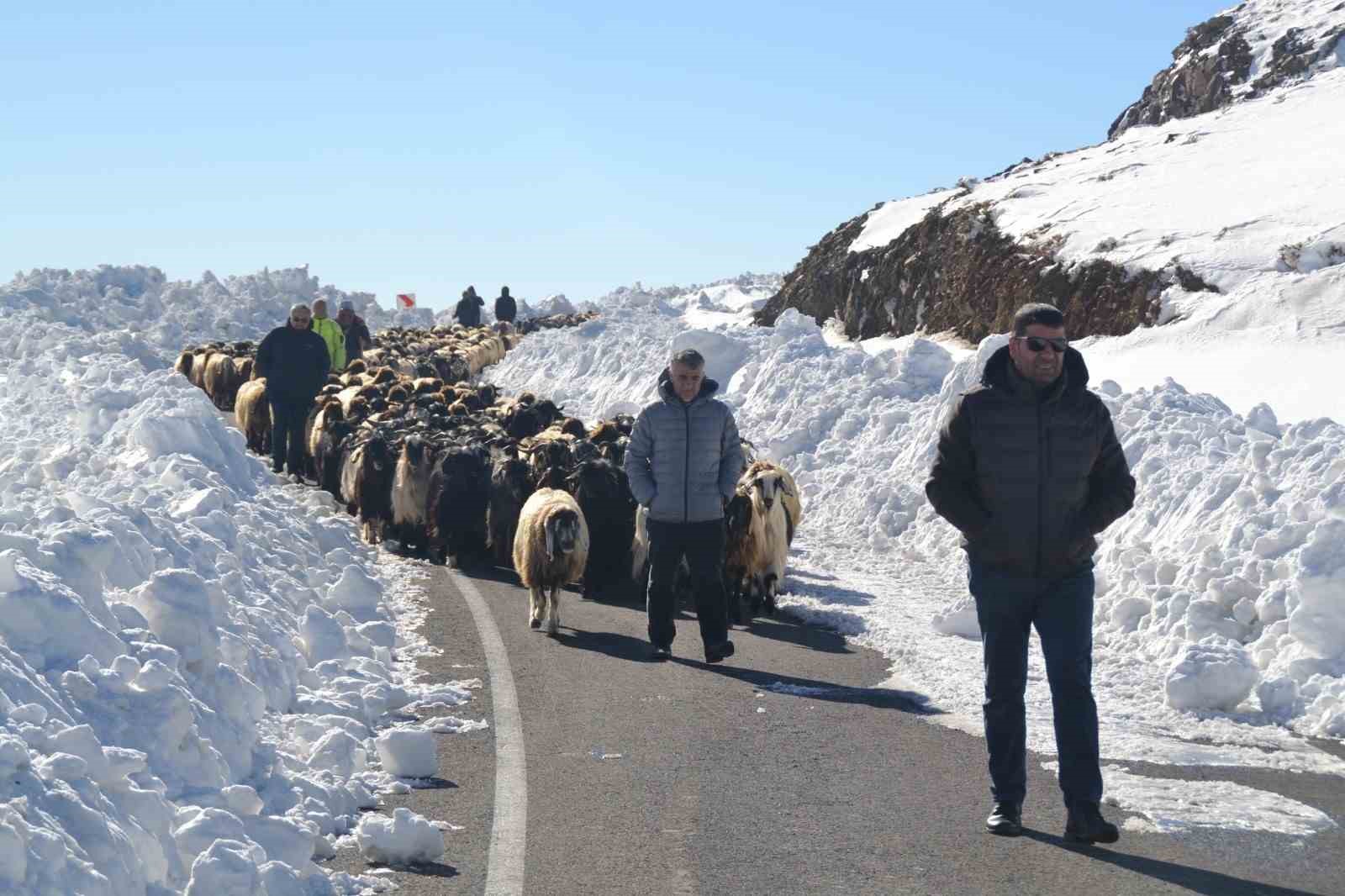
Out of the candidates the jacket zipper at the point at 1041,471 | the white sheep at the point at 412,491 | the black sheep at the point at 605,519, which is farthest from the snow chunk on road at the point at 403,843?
the white sheep at the point at 412,491

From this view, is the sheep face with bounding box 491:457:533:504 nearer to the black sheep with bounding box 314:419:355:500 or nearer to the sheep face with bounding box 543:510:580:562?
the sheep face with bounding box 543:510:580:562

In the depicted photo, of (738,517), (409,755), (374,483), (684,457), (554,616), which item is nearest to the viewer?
(409,755)

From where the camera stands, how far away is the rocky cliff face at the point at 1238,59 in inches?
1572

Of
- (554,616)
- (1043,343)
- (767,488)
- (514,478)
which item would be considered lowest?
(554,616)

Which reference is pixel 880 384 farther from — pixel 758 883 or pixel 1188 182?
pixel 758 883

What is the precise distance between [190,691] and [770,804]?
2401 millimetres

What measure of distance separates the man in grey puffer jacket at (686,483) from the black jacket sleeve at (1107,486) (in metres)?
4.10

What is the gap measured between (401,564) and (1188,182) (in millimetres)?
18467

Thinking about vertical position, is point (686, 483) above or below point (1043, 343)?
below

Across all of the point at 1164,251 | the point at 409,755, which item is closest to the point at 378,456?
the point at 409,755

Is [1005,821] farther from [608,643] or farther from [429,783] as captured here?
[608,643]

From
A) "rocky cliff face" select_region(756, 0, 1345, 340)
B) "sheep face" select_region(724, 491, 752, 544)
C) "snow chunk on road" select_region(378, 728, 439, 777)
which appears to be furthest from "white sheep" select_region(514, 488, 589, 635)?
"rocky cliff face" select_region(756, 0, 1345, 340)

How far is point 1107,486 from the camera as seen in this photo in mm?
6570

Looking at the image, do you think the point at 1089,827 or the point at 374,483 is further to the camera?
the point at 374,483
